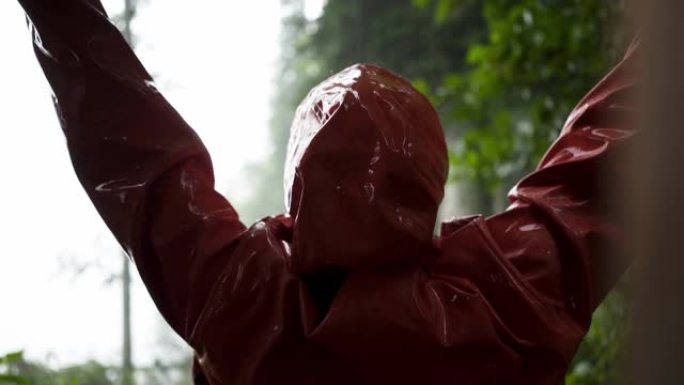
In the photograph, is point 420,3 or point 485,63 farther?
point 485,63

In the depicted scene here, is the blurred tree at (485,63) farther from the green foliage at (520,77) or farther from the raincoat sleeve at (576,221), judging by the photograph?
the raincoat sleeve at (576,221)

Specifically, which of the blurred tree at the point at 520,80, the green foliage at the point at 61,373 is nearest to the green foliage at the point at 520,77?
the blurred tree at the point at 520,80

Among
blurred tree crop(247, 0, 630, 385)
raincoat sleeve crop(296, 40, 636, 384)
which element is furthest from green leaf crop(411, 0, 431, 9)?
raincoat sleeve crop(296, 40, 636, 384)

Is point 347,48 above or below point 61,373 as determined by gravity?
above

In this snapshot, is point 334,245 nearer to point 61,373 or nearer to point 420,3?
point 61,373

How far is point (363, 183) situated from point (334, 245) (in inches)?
1.6

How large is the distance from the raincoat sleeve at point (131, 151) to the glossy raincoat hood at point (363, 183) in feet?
0.23

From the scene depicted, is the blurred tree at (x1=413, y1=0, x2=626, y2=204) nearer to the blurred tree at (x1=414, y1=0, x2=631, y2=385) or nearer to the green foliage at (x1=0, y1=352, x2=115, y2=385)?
the blurred tree at (x1=414, y1=0, x2=631, y2=385)

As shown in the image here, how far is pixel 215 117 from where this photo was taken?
1.02 m

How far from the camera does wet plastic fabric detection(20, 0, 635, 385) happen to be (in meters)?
0.56

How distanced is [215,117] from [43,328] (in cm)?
29

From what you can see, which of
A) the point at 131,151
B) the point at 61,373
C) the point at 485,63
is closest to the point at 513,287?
the point at 131,151

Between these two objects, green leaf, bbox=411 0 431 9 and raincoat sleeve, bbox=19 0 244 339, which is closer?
raincoat sleeve, bbox=19 0 244 339

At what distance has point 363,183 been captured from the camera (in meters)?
0.55
